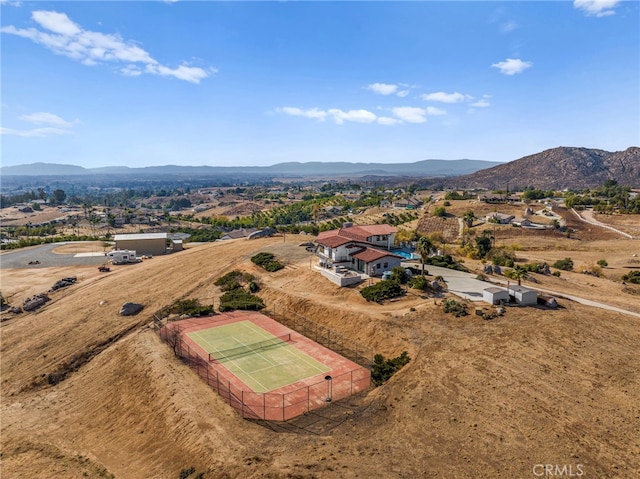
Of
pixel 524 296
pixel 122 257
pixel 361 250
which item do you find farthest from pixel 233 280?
pixel 524 296

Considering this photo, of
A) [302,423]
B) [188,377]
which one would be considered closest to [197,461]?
[302,423]

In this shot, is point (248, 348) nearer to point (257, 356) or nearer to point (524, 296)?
point (257, 356)

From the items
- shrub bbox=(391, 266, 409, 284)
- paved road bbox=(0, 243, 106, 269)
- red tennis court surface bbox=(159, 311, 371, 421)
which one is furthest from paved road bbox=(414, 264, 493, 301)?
paved road bbox=(0, 243, 106, 269)

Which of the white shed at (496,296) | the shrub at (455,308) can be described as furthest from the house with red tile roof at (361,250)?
the white shed at (496,296)

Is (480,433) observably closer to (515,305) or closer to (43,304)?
(515,305)

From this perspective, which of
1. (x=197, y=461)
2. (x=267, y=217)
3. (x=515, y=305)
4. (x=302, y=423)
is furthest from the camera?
(x=267, y=217)
